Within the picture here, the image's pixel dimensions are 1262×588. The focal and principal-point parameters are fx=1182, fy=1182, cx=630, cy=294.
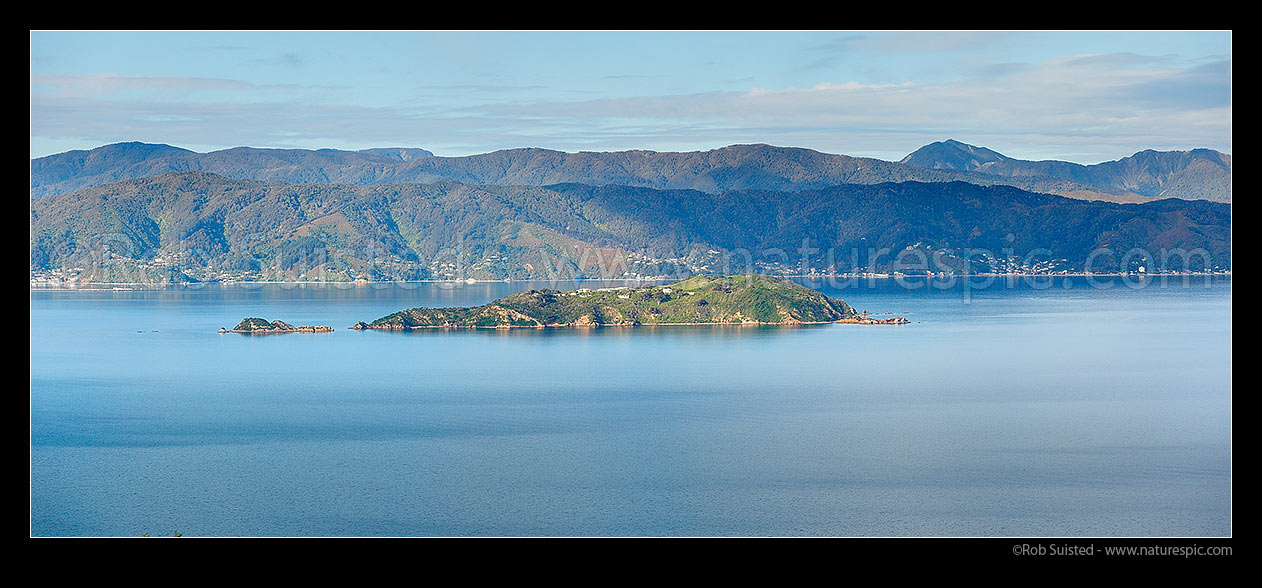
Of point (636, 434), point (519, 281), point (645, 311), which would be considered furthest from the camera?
point (519, 281)

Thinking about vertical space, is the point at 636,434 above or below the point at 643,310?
below

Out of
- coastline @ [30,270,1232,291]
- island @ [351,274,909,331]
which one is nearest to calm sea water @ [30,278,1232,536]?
island @ [351,274,909,331]

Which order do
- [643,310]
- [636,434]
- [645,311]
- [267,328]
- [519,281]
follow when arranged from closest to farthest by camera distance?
[636,434] → [267,328] → [645,311] → [643,310] → [519,281]

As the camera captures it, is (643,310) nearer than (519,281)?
Yes

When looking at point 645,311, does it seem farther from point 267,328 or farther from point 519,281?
point 519,281

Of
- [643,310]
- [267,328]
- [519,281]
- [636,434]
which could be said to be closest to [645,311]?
[643,310]

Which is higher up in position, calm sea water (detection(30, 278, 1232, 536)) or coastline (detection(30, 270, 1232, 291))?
coastline (detection(30, 270, 1232, 291))

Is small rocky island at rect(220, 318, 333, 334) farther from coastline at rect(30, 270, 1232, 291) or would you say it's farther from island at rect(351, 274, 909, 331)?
coastline at rect(30, 270, 1232, 291)

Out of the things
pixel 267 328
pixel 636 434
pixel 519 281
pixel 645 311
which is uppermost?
pixel 519 281
